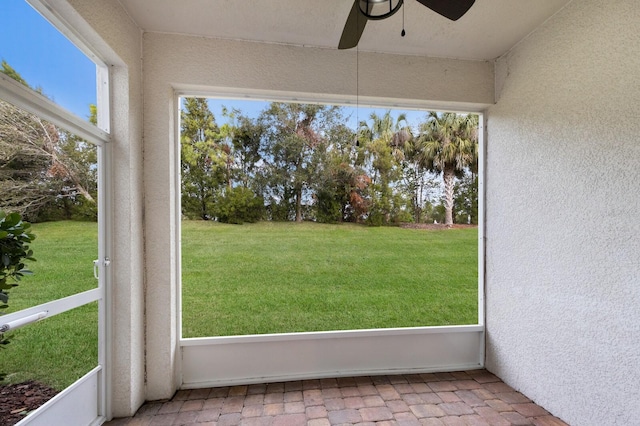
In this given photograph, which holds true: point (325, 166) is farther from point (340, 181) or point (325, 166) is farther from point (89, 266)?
point (89, 266)

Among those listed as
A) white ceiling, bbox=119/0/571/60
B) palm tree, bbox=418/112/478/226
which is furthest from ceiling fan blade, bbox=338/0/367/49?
palm tree, bbox=418/112/478/226

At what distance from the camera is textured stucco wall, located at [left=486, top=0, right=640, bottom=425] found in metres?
1.60

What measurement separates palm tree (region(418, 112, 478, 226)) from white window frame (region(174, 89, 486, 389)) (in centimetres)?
11

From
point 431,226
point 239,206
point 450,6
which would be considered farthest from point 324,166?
point 450,6

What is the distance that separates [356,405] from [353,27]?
99.6 inches

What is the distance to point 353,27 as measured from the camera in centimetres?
150

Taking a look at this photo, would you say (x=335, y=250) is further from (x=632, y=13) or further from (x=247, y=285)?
(x=632, y=13)

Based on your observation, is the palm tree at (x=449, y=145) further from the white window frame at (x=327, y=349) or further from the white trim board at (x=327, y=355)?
the white trim board at (x=327, y=355)

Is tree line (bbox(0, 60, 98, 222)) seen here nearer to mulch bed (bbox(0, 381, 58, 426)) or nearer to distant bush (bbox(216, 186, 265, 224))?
mulch bed (bbox(0, 381, 58, 426))

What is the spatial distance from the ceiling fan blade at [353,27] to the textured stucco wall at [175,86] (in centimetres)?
73

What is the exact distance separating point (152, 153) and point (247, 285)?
1.38 meters

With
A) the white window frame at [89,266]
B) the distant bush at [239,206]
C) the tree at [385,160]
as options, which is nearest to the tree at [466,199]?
the tree at [385,160]

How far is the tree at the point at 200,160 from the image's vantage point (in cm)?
250

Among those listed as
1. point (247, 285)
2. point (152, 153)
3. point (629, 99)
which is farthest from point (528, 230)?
point (152, 153)
